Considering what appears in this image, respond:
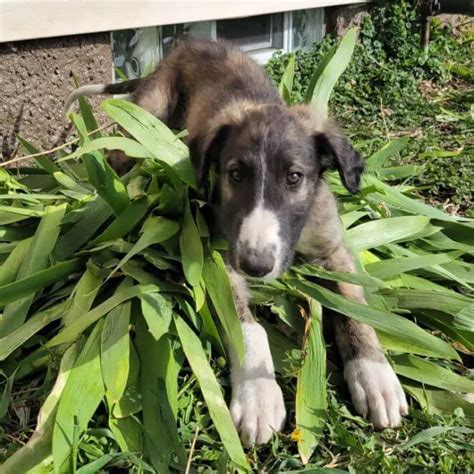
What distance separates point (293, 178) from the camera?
10.8 ft

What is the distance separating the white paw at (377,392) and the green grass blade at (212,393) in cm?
59

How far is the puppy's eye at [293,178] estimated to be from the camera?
326 centimetres

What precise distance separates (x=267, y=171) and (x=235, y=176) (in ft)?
0.56

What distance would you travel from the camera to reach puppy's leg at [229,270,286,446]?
280 cm

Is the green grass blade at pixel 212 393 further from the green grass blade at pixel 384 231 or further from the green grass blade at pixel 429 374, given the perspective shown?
the green grass blade at pixel 384 231

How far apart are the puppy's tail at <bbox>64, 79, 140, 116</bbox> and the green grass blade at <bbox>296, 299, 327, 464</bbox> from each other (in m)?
2.65

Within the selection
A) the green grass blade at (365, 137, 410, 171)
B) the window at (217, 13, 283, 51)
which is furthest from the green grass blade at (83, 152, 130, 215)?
the window at (217, 13, 283, 51)

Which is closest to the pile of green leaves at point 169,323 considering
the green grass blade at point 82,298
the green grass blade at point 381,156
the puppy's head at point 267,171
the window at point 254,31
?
the green grass blade at point 82,298

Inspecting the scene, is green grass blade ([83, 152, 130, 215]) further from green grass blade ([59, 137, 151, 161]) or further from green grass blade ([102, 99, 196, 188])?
green grass blade ([102, 99, 196, 188])

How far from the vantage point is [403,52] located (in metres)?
7.98

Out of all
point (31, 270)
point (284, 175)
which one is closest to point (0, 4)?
point (31, 270)

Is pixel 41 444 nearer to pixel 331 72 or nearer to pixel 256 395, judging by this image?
pixel 256 395

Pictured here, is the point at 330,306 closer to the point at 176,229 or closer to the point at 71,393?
the point at 176,229

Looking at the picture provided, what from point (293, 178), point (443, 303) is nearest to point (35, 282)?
point (293, 178)
